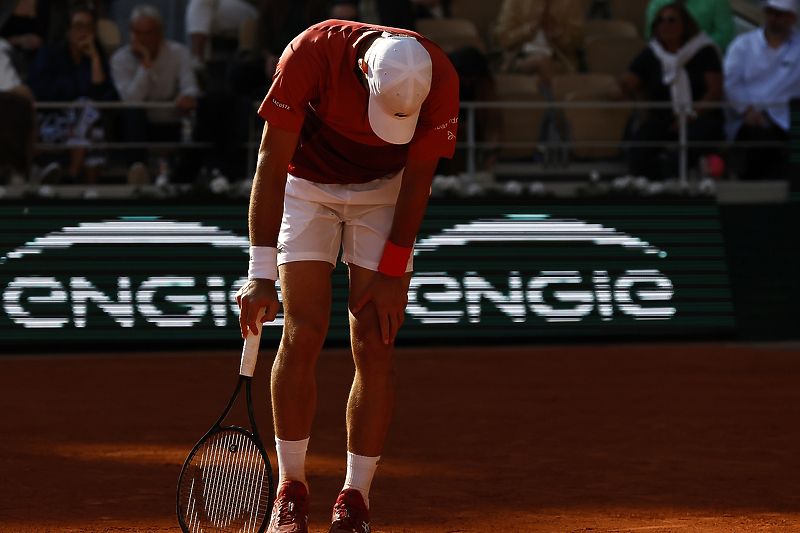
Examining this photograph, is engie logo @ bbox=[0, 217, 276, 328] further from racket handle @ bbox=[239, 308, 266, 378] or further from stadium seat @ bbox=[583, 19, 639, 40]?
stadium seat @ bbox=[583, 19, 639, 40]

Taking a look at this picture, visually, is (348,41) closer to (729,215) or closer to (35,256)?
(35,256)

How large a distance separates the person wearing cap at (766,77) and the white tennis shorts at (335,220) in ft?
Answer: 22.0

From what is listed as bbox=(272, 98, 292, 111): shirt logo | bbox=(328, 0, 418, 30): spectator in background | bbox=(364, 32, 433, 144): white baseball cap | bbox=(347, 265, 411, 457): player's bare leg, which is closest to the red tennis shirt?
bbox=(272, 98, 292, 111): shirt logo

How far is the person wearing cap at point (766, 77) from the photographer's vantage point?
921cm

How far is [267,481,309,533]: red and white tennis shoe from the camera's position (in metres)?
3.11

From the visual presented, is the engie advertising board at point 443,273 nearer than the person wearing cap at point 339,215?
No

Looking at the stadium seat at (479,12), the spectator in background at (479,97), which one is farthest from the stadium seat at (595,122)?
the stadium seat at (479,12)

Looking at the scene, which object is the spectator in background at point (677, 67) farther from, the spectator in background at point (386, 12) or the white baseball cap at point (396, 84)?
the white baseball cap at point (396, 84)

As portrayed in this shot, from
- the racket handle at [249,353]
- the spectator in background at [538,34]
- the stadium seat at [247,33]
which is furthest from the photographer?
the spectator in background at [538,34]

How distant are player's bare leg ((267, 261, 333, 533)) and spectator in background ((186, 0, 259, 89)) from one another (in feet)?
22.1

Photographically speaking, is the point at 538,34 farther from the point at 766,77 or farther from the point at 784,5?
the point at 784,5

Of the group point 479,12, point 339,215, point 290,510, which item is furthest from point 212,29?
point 290,510

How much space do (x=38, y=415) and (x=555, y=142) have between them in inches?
208

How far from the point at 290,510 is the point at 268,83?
243 inches
